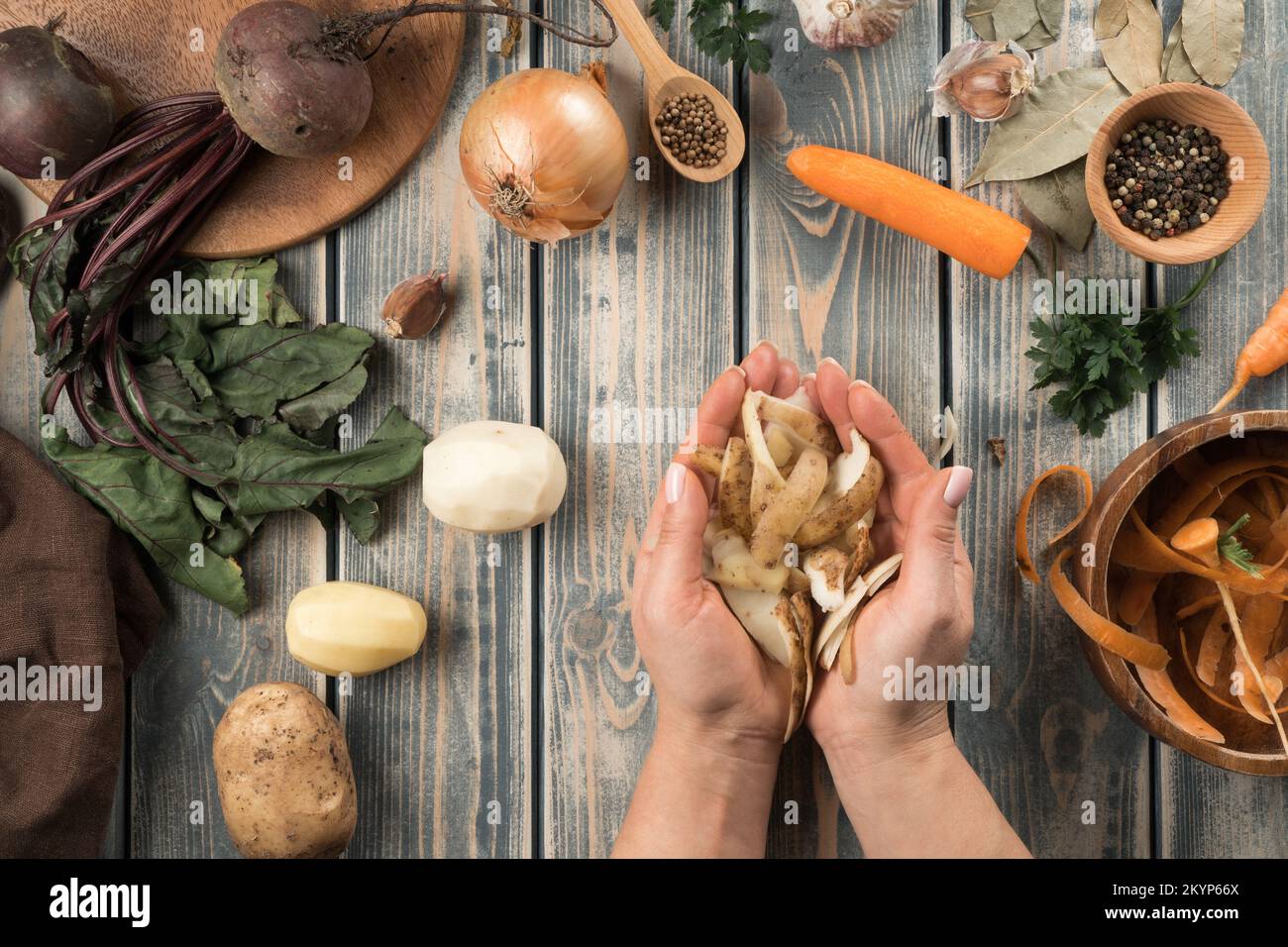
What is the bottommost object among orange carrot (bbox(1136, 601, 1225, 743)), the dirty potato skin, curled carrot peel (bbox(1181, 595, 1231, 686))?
the dirty potato skin

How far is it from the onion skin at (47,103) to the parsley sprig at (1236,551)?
1279 millimetres

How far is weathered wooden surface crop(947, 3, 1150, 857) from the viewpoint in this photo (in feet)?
3.49

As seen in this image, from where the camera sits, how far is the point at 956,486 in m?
0.86

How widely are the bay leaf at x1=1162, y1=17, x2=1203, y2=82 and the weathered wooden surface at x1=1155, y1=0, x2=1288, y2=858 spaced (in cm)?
7

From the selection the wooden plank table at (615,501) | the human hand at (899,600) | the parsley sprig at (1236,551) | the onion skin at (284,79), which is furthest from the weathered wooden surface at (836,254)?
the onion skin at (284,79)

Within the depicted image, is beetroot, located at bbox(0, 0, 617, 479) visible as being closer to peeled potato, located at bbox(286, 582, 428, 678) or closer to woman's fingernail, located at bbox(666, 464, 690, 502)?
peeled potato, located at bbox(286, 582, 428, 678)

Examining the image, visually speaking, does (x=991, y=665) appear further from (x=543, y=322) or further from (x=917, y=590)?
(x=543, y=322)

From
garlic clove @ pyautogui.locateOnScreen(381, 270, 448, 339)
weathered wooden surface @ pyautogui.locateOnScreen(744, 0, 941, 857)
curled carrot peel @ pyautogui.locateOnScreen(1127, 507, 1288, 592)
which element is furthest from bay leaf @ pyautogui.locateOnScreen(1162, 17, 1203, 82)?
garlic clove @ pyautogui.locateOnScreen(381, 270, 448, 339)

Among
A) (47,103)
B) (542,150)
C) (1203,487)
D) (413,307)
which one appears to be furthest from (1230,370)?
(47,103)

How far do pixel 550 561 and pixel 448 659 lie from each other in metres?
0.17

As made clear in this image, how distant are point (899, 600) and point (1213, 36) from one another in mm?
750

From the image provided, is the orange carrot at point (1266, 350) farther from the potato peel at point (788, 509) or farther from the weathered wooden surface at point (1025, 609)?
the potato peel at point (788, 509)

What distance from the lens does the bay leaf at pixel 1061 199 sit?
1.03m

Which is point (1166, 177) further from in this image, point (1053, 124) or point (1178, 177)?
point (1053, 124)
